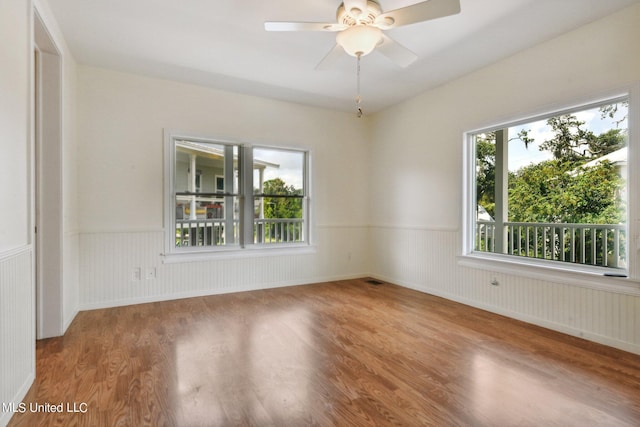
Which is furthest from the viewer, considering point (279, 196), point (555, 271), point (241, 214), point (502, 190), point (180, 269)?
point (279, 196)

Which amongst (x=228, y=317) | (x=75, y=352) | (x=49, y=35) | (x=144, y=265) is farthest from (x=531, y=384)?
(x=49, y=35)

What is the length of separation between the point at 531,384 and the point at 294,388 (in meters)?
1.53

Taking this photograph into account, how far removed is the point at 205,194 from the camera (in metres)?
4.29

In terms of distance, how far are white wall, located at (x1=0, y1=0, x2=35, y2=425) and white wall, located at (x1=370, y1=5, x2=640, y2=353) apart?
408 cm

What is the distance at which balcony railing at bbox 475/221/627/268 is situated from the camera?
9.29ft

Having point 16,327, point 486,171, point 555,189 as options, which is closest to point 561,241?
point 555,189

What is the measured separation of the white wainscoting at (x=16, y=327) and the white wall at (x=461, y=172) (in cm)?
407

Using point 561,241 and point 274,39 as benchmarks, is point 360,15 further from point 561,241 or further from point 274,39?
point 561,241

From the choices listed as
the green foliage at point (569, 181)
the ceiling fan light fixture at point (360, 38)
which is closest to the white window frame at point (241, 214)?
the ceiling fan light fixture at point (360, 38)

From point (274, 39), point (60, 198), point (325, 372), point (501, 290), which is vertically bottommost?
point (325, 372)

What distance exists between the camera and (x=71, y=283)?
10.6ft

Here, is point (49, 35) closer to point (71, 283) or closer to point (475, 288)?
point (71, 283)

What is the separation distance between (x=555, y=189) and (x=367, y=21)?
252 cm

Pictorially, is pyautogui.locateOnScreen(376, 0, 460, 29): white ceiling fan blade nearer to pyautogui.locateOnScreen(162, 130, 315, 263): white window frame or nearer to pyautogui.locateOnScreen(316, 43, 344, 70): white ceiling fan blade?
pyautogui.locateOnScreen(316, 43, 344, 70): white ceiling fan blade
